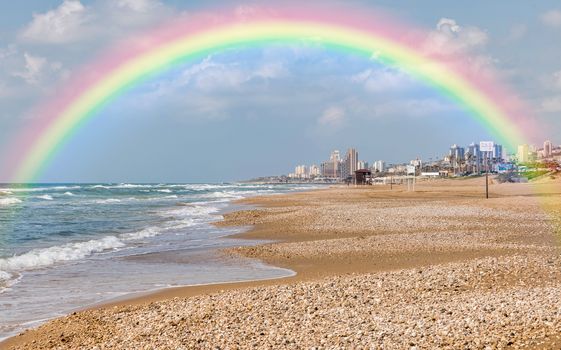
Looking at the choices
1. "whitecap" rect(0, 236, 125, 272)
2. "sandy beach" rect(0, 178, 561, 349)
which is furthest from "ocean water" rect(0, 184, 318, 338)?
"sandy beach" rect(0, 178, 561, 349)

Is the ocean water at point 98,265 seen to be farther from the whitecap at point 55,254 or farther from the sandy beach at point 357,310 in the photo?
the sandy beach at point 357,310

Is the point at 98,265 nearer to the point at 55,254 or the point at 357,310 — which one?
the point at 55,254

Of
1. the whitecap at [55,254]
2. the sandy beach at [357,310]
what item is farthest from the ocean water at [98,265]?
the sandy beach at [357,310]

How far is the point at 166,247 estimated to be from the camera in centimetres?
2342

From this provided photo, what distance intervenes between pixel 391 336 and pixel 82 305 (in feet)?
25.0

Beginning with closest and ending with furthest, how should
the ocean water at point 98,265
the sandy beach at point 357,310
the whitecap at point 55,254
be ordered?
the sandy beach at point 357,310 < the ocean water at point 98,265 < the whitecap at point 55,254

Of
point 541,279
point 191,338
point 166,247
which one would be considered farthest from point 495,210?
point 191,338

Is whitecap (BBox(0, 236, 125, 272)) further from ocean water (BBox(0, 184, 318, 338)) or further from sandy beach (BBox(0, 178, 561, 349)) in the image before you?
sandy beach (BBox(0, 178, 561, 349))

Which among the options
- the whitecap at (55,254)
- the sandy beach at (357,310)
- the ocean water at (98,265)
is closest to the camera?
the sandy beach at (357,310)

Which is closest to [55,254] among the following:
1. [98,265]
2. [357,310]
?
[98,265]

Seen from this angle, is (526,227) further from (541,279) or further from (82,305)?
(82,305)

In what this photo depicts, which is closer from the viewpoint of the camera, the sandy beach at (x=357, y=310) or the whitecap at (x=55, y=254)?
the sandy beach at (x=357, y=310)

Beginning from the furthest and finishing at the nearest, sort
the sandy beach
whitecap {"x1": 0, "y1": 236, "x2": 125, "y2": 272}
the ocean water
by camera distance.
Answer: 1. whitecap {"x1": 0, "y1": 236, "x2": 125, "y2": 272}
2. the ocean water
3. the sandy beach

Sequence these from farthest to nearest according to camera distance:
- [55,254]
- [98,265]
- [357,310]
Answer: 1. [55,254]
2. [98,265]
3. [357,310]
